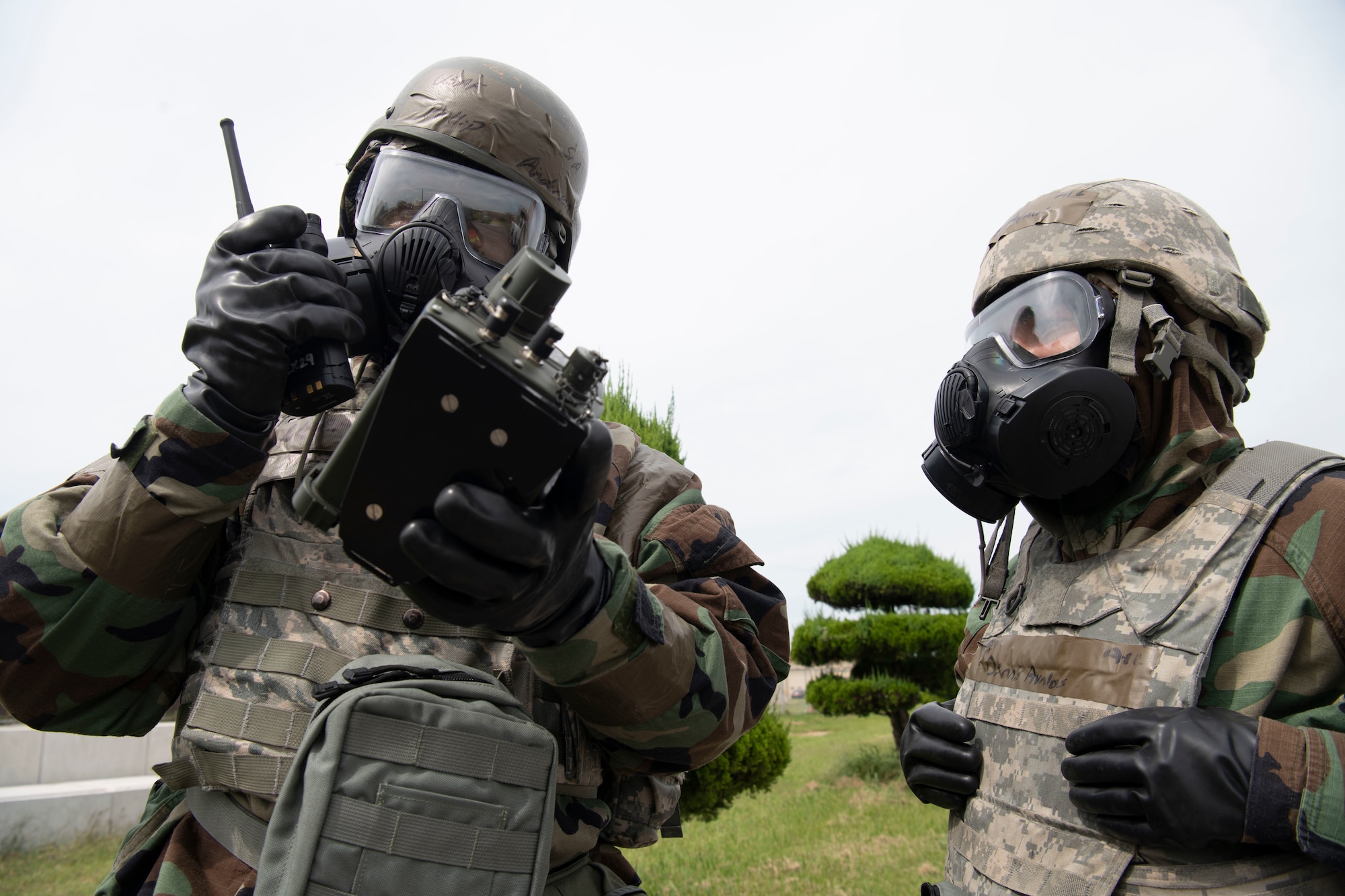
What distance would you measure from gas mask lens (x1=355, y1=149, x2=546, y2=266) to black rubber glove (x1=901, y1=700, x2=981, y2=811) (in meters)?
1.68

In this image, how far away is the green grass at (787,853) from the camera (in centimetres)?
663

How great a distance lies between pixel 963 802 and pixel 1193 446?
1.09 meters

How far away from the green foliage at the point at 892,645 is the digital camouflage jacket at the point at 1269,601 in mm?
9816

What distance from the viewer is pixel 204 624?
198 centimetres

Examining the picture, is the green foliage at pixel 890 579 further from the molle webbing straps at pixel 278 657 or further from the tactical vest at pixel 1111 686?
the molle webbing straps at pixel 278 657

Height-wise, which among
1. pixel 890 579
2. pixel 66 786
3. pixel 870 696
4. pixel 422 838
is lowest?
pixel 66 786

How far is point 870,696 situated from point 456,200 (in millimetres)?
10791

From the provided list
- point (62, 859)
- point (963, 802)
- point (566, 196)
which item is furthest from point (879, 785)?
point (566, 196)

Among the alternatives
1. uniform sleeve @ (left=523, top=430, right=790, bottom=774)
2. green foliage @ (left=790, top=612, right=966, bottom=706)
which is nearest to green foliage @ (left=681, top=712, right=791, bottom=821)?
uniform sleeve @ (left=523, top=430, right=790, bottom=774)

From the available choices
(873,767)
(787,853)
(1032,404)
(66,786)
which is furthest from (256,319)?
(873,767)

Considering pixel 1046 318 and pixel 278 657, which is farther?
pixel 1046 318

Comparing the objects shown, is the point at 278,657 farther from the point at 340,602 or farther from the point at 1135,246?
the point at 1135,246

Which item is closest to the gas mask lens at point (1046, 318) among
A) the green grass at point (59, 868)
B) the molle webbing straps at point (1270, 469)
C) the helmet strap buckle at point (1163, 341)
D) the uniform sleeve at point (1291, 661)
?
the helmet strap buckle at point (1163, 341)

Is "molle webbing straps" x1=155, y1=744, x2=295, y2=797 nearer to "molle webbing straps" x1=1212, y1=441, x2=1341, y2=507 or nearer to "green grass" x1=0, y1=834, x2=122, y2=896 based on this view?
"molle webbing straps" x1=1212, y1=441, x2=1341, y2=507
